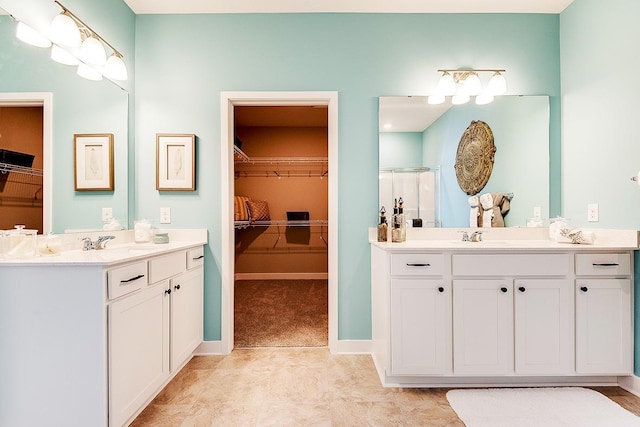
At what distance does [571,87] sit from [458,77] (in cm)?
82

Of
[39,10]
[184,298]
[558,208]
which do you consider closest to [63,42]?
[39,10]

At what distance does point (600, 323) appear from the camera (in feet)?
6.34

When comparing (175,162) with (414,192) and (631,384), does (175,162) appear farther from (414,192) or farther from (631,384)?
(631,384)

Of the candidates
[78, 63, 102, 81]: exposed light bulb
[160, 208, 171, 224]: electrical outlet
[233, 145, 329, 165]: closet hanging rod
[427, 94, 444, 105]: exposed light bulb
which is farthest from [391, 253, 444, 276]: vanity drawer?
[233, 145, 329, 165]: closet hanging rod

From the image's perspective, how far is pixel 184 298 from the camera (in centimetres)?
217

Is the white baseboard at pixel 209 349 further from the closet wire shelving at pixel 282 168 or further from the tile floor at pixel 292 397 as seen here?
the closet wire shelving at pixel 282 168

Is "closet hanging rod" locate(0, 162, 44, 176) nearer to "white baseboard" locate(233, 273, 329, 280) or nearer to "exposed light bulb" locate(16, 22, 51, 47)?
"exposed light bulb" locate(16, 22, 51, 47)

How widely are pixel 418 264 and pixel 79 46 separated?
8.02 ft

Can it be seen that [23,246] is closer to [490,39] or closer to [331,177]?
[331,177]

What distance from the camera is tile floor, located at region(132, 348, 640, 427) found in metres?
1.70

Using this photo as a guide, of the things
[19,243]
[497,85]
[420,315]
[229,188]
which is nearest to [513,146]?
[497,85]

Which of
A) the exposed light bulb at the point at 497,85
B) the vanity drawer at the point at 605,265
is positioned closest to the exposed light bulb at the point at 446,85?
the exposed light bulb at the point at 497,85

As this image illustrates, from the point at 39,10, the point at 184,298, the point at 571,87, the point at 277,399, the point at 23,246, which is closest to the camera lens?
the point at 23,246

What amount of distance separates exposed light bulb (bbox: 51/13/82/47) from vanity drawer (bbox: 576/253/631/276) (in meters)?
3.22
